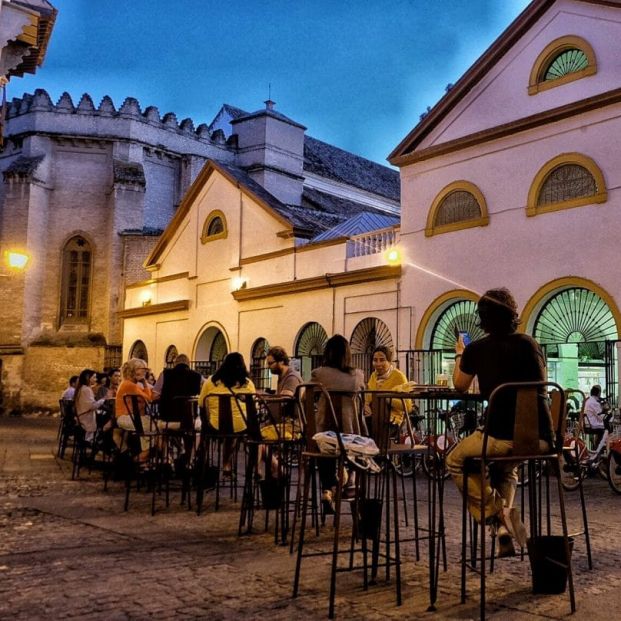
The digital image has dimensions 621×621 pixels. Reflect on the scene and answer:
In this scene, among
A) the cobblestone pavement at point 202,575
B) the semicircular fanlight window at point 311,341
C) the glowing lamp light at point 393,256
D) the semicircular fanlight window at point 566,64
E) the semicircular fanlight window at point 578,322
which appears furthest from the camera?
the semicircular fanlight window at point 311,341

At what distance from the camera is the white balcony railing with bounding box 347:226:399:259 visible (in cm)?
1770

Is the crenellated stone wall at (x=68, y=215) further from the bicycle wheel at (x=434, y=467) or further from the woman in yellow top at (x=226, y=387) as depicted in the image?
the bicycle wheel at (x=434, y=467)

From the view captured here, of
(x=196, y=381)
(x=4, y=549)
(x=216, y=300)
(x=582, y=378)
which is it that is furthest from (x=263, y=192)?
(x=4, y=549)

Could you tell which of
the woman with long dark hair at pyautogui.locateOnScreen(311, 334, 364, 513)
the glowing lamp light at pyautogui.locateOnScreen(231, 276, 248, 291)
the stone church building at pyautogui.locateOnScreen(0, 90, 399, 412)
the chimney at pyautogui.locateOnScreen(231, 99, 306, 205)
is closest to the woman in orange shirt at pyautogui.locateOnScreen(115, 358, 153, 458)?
the woman with long dark hair at pyautogui.locateOnScreen(311, 334, 364, 513)

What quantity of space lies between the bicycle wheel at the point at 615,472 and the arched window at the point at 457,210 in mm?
6376

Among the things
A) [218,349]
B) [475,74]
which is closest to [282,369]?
[475,74]

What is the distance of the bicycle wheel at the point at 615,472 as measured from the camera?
396 inches

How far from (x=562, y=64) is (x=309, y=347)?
9196 mm

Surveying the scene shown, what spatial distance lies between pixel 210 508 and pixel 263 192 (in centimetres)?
1503

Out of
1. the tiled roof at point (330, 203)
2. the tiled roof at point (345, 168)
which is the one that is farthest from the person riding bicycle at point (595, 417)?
the tiled roof at point (345, 168)

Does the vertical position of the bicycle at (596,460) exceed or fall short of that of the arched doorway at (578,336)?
it falls short

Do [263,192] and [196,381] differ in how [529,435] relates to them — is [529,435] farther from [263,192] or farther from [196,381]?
[263,192]

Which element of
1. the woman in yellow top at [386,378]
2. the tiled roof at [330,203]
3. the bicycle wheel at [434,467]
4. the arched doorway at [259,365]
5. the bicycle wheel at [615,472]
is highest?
the tiled roof at [330,203]

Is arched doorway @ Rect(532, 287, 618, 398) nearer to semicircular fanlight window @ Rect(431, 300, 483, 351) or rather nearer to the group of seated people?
semicircular fanlight window @ Rect(431, 300, 483, 351)
